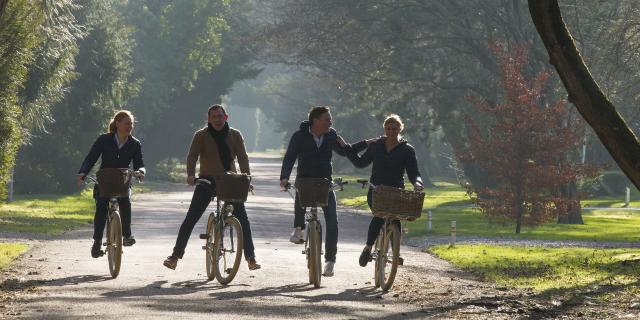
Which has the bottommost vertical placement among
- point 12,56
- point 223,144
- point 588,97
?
point 223,144

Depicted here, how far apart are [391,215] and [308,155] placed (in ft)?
4.82

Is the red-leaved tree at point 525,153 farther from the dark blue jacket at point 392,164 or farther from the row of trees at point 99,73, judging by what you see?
the dark blue jacket at point 392,164

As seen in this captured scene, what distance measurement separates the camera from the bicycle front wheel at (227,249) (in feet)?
48.8

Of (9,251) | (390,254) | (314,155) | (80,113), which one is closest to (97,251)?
(314,155)

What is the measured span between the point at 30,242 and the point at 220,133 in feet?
29.0

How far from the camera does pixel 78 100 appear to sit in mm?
48125

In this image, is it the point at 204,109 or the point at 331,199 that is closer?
the point at 331,199

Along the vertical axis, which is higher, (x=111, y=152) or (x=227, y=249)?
(x=111, y=152)

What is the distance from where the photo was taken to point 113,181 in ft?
50.8

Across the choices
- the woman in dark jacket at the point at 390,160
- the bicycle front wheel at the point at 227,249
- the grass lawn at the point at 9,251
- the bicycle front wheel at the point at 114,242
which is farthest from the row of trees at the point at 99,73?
the woman in dark jacket at the point at 390,160

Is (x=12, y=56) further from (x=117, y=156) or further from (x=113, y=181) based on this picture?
(x=113, y=181)

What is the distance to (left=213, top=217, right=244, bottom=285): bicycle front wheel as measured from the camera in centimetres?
1486

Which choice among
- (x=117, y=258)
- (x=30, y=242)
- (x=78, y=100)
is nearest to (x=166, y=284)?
(x=117, y=258)

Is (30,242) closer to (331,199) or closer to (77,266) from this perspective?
(77,266)
